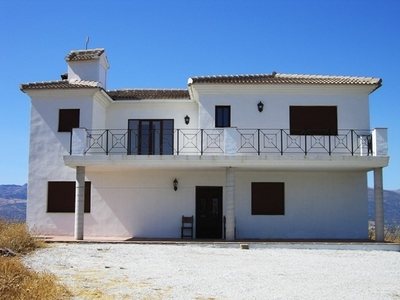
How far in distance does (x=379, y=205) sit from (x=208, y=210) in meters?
6.58

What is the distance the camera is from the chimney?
23891mm

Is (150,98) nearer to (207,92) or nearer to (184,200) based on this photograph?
(207,92)

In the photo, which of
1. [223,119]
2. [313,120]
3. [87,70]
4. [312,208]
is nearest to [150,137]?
[223,119]

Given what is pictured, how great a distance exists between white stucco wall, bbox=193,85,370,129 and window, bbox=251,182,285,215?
239 centimetres

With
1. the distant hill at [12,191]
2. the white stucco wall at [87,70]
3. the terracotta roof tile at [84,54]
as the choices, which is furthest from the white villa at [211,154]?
the distant hill at [12,191]

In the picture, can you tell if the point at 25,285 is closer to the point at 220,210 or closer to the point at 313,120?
the point at 220,210

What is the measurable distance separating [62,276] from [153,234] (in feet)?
32.5

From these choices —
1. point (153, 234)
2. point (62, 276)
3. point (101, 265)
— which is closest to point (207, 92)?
point (153, 234)

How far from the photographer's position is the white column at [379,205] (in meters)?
19.3

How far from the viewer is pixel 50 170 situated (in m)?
21.6

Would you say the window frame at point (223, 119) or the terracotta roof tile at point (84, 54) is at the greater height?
the terracotta roof tile at point (84, 54)

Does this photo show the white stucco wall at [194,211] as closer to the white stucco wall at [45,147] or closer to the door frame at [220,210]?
the door frame at [220,210]

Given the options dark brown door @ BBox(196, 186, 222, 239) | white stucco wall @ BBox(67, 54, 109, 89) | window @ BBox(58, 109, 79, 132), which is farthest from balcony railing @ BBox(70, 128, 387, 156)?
white stucco wall @ BBox(67, 54, 109, 89)

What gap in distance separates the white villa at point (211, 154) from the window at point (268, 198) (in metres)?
0.04
